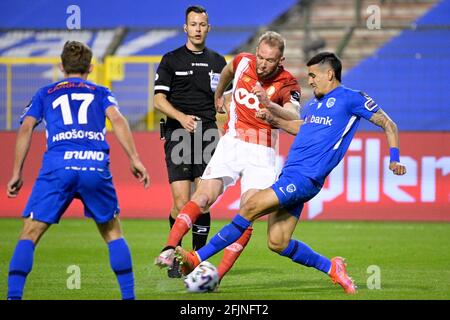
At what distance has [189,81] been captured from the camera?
9.92 metres

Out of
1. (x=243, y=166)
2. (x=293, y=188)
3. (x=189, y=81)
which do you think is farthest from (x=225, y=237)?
(x=189, y=81)

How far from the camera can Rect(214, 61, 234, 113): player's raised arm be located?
906 cm

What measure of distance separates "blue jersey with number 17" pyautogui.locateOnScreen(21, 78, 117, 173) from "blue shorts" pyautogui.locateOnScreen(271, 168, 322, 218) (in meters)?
1.68

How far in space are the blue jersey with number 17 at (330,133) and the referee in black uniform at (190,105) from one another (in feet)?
5.38

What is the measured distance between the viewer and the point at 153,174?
1578 centimetres

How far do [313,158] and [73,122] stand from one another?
7.19 feet

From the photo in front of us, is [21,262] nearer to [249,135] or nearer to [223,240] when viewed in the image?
[223,240]

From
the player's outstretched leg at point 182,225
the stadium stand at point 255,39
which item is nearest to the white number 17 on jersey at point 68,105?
the player's outstretched leg at point 182,225

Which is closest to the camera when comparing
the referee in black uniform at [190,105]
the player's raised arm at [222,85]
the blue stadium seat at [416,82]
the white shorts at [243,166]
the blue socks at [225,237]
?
the blue socks at [225,237]

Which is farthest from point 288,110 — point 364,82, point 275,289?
point 364,82

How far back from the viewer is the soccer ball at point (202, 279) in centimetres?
782

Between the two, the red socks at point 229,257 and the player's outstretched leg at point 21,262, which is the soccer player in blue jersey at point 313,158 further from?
the player's outstretched leg at point 21,262

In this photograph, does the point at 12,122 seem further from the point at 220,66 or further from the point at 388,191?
the point at 220,66

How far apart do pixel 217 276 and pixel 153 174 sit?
26.1 ft
